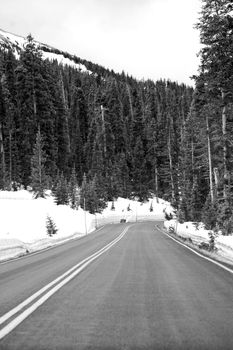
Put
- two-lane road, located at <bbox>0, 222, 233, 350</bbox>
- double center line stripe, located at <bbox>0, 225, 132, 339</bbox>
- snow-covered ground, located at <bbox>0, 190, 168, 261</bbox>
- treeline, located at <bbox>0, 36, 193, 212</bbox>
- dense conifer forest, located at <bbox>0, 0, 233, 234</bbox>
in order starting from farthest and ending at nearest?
treeline, located at <bbox>0, 36, 193, 212</bbox> → dense conifer forest, located at <bbox>0, 0, 233, 234</bbox> → snow-covered ground, located at <bbox>0, 190, 168, 261</bbox> → double center line stripe, located at <bbox>0, 225, 132, 339</bbox> → two-lane road, located at <bbox>0, 222, 233, 350</bbox>

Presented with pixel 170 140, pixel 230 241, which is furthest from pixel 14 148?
pixel 230 241

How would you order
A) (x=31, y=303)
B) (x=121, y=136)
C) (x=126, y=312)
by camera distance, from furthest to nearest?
(x=121, y=136), (x=31, y=303), (x=126, y=312)

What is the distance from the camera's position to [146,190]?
95.6 metres

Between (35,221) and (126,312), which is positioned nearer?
(126,312)

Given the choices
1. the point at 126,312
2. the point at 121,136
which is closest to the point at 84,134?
the point at 121,136

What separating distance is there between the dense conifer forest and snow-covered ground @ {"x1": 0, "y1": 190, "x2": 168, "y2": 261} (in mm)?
2873

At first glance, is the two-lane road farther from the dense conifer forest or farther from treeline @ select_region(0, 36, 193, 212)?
treeline @ select_region(0, 36, 193, 212)

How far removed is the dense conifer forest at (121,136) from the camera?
1160 inches

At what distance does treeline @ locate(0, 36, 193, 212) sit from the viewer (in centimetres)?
7288

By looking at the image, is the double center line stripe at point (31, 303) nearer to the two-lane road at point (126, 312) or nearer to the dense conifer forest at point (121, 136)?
the two-lane road at point (126, 312)

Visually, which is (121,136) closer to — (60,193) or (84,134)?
(84,134)

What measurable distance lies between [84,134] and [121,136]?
9831mm

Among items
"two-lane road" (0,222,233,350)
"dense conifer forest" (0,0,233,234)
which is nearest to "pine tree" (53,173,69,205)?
"dense conifer forest" (0,0,233,234)

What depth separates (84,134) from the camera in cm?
11438
